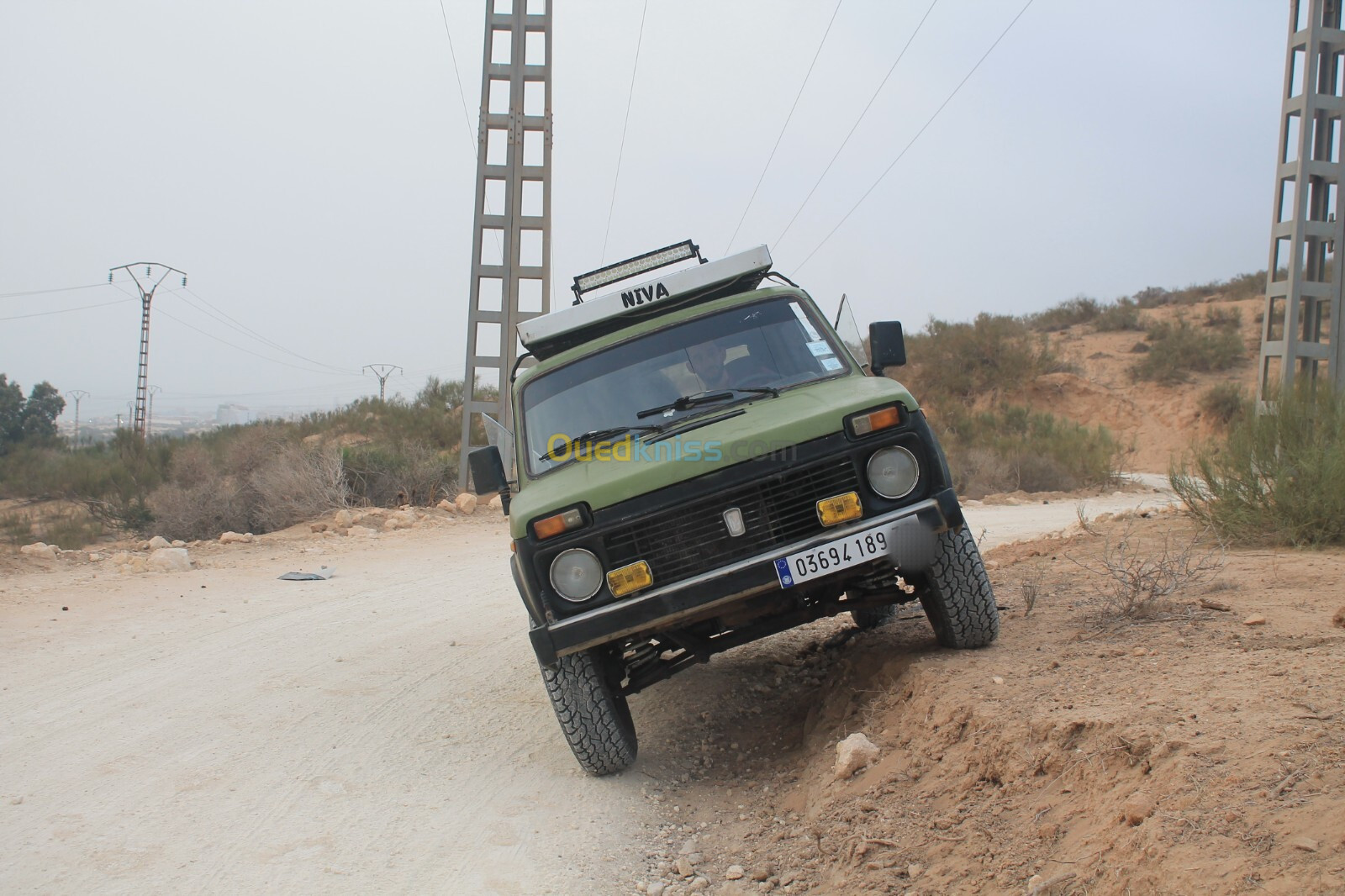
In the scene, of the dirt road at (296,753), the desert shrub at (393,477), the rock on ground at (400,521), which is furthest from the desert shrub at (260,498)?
the dirt road at (296,753)

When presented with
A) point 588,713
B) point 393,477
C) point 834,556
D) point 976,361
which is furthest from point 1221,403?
point 588,713

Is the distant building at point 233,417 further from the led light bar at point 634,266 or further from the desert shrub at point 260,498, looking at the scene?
the led light bar at point 634,266

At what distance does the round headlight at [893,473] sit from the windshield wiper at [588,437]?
0.99 metres

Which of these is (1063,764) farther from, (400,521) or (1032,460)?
(1032,460)

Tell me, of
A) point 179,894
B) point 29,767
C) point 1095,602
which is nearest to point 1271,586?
point 1095,602

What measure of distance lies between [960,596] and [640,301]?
7.52 feet

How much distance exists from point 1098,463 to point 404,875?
16.8 m

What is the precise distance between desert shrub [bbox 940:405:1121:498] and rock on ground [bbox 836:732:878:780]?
43.5 feet

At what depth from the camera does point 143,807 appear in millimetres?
4148

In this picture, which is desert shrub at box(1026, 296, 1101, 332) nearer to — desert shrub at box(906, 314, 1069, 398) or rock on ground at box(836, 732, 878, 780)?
desert shrub at box(906, 314, 1069, 398)

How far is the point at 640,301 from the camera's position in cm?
549

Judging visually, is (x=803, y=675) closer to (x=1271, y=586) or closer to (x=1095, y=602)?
(x=1095, y=602)

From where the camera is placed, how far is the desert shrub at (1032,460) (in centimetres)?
1766

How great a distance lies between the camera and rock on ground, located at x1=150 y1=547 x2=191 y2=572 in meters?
10.3
